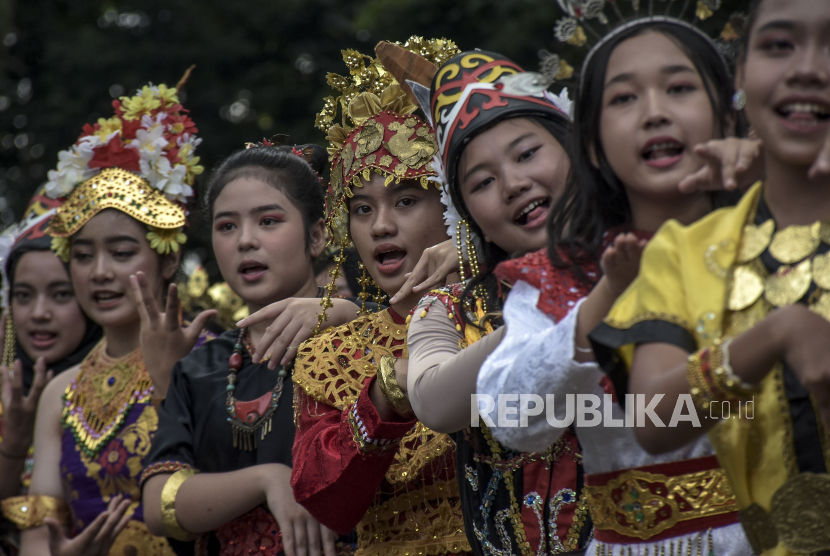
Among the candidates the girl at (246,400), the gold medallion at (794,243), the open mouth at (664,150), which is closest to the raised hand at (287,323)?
the girl at (246,400)

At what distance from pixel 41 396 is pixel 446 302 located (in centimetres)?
267

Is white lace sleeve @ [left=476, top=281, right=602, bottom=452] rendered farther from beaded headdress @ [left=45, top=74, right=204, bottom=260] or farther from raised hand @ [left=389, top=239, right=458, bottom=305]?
beaded headdress @ [left=45, top=74, right=204, bottom=260]

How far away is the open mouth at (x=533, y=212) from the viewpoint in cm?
253

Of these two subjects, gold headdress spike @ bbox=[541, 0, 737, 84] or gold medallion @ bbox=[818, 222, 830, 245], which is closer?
gold medallion @ bbox=[818, 222, 830, 245]

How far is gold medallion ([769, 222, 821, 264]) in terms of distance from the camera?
1.72 m

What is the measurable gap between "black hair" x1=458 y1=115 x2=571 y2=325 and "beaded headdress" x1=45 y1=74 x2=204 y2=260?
6.89ft

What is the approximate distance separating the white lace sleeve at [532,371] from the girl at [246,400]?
4.31 feet

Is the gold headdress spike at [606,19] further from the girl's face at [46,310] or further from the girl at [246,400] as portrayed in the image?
the girl's face at [46,310]

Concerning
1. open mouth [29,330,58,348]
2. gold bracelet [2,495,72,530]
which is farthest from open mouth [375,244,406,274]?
open mouth [29,330,58,348]

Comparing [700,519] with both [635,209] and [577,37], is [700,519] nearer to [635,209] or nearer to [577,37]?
[635,209]

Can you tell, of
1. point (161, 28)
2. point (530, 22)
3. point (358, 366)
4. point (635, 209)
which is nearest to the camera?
point (635, 209)

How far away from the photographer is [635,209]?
6.83 feet

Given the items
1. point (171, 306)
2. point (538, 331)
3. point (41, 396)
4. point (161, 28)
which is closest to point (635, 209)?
point (538, 331)

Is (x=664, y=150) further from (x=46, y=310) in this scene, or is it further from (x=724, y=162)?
(x=46, y=310)
